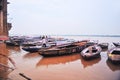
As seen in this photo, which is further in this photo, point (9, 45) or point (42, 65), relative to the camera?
point (9, 45)

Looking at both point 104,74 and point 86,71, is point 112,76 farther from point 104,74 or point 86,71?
point 86,71

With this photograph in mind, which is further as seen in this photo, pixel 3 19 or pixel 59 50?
pixel 3 19

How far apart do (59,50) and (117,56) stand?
7.23 m

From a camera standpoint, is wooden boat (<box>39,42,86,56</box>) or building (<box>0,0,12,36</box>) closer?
building (<box>0,0,12,36</box>)

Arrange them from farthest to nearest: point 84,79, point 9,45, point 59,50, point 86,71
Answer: point 9,45 → point 59,50 → point 86,71 → point 84,79

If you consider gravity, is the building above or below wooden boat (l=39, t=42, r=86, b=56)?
above

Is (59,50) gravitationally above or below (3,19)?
below

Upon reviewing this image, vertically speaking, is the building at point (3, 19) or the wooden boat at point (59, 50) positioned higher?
the building at point (3, 19)

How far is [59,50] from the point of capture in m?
23.5

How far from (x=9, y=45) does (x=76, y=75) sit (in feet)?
82.4

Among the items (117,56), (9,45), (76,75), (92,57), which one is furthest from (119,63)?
(9,45)

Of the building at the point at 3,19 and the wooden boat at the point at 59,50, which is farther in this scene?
the wooden boat at the point at 59,50

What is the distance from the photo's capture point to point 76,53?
26.7 meters

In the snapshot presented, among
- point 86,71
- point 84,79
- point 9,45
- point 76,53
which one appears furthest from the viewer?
point 9,45
